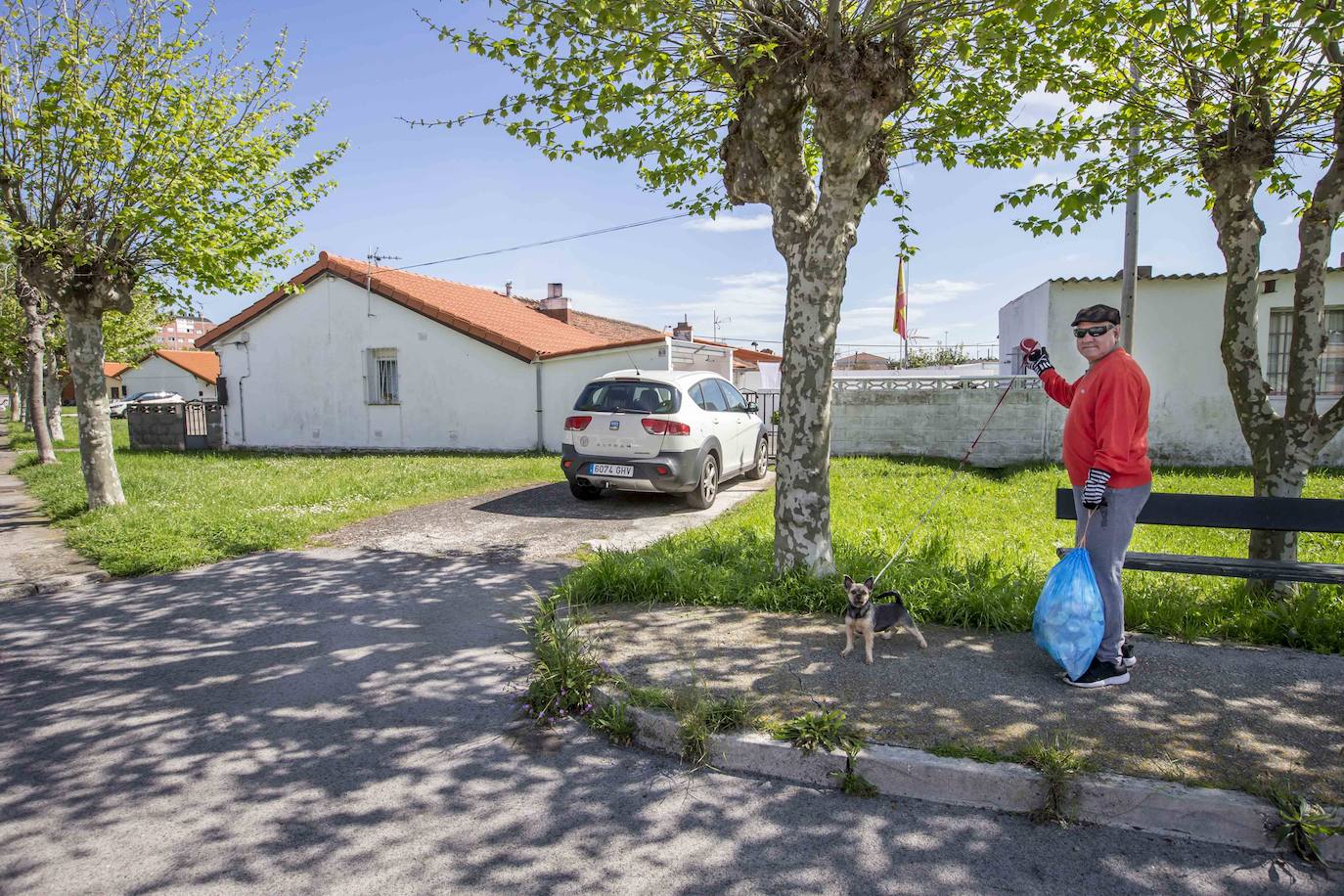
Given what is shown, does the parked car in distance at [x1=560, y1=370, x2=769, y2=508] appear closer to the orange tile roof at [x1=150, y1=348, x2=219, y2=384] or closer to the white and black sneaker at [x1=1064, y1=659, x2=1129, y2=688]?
the white and black sneaker at [x1=1064, y1=659, x2=1129, y2=688]

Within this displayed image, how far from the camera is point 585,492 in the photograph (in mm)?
10141

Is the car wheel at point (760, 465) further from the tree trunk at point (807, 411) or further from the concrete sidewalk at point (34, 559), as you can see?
the concrete sidewalk at point (34, 559)

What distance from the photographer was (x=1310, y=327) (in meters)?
5.29

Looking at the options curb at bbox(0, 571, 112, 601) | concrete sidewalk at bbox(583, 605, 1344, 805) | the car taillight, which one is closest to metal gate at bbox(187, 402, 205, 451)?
curb at bbox(0, 571, 112, 601)

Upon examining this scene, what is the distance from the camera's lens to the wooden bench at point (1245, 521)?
464 centimetres

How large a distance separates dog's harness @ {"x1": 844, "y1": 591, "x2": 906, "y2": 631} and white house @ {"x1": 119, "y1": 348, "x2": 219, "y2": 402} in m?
56.5

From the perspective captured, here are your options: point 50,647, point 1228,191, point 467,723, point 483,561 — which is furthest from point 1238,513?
point 50,647

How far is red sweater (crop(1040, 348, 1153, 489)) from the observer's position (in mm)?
3785

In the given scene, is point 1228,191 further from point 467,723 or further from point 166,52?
point 166,52

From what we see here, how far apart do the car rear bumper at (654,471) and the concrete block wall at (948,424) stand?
4.86 metres

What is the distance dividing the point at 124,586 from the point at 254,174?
543 cm

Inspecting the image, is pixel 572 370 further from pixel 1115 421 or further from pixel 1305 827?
pixel 1305 827

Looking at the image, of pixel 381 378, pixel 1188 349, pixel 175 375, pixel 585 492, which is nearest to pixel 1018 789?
pixel 585 492

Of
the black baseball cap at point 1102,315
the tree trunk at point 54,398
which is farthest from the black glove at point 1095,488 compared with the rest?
the tree trunk at point 54,398
